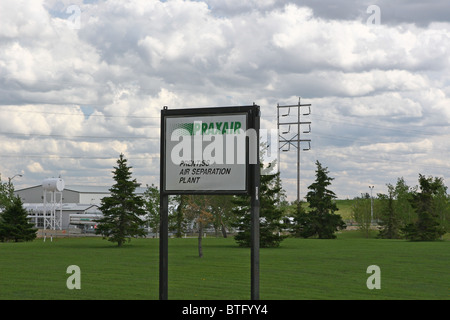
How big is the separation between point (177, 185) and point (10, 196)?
2888 inches

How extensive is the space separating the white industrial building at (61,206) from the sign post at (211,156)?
48.6 meters

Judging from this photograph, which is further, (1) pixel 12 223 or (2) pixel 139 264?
(1) pixel 12 223

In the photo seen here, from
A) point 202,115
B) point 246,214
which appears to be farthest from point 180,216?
point 202,115

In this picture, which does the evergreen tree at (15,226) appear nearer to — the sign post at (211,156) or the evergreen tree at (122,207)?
the evergreen tree at (122,207)

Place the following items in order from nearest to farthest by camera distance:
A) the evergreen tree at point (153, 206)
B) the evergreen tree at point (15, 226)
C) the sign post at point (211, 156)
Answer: the sign post at point (211, 156) < the evergreen tree at point (15, 226) < the evergreen tree at point (153, 206)

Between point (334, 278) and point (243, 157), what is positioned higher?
point (243, 157)

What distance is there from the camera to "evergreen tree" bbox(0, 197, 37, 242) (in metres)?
61.6

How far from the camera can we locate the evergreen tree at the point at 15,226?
202 ft

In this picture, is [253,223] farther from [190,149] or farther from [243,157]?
[190,149]

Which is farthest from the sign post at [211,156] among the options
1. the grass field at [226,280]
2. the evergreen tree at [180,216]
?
the evergreen tree at [180,216]

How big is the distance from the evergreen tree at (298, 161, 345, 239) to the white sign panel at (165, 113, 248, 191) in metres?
62.2

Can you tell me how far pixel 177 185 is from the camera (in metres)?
12.4

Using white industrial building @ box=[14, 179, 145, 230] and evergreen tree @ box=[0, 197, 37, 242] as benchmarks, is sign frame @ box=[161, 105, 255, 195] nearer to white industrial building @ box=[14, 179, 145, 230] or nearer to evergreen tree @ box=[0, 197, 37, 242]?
white industrial building @ box=[14, 179, 145, 230]

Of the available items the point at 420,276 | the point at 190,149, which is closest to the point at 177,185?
the point at 190,149
